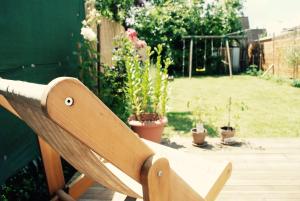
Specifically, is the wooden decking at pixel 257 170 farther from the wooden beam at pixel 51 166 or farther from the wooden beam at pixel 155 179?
the wooden beam at pixel 155 179

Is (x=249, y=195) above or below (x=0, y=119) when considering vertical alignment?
below

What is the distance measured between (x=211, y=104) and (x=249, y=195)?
527cm

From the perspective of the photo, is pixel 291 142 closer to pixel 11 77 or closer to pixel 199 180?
pixel 199 180

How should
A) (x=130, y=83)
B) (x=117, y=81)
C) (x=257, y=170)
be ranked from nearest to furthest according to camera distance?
(x=257, y=170), (x=130, y=83), (x=117, y=81)

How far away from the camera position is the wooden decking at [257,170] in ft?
8.72

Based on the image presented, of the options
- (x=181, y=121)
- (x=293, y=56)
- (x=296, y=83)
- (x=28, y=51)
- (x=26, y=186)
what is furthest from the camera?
(x=293, y=56)

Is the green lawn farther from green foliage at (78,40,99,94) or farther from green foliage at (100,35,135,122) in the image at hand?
green foliage at (78,40,99,94)

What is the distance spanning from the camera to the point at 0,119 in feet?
8.50

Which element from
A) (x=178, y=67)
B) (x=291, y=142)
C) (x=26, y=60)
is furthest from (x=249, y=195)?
(x=178, y=67)

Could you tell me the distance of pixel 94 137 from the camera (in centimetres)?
84

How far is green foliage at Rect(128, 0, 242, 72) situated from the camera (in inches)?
601

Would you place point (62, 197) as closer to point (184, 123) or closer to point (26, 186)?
point (26, 186)

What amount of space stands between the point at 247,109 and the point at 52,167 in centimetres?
560

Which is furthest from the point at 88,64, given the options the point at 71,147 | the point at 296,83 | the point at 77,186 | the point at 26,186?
the point at 296,83
